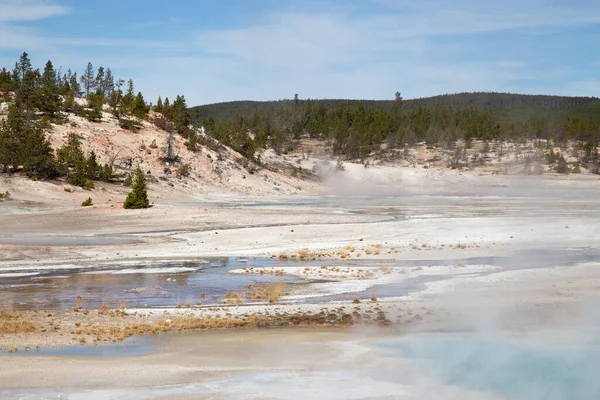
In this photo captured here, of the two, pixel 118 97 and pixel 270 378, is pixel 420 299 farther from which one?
pixel 118 97

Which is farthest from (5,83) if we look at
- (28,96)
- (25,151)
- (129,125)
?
(25,151)

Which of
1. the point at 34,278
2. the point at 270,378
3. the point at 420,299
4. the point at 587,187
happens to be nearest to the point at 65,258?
the point at 34,278

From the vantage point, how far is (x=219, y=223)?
151 feet

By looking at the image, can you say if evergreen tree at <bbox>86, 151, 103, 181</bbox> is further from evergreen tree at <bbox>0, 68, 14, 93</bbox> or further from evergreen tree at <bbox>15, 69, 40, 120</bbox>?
evergreen tree at <bbox>0, 68, 14, 93</bbox>

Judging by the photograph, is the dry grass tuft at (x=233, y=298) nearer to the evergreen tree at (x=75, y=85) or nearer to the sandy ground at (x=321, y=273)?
the sandy ground at (x=321, y=273)

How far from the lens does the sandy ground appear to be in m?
13.7

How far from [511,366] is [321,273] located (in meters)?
12.4

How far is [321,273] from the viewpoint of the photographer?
87.3 ft

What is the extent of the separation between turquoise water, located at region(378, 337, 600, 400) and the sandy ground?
2.33 feet

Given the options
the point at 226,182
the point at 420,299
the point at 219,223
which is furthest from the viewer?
the point at 226,182

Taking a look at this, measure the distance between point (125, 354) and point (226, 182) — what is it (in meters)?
66.3

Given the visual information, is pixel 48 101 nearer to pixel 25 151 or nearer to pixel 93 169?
pixel 93 169

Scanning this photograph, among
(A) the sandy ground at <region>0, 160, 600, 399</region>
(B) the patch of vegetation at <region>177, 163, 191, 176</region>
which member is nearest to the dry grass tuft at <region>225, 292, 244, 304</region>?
(A) the sandy ground at <region>0, 160, 600, 399</region>

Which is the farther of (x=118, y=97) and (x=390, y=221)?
(x=118, y=97)
